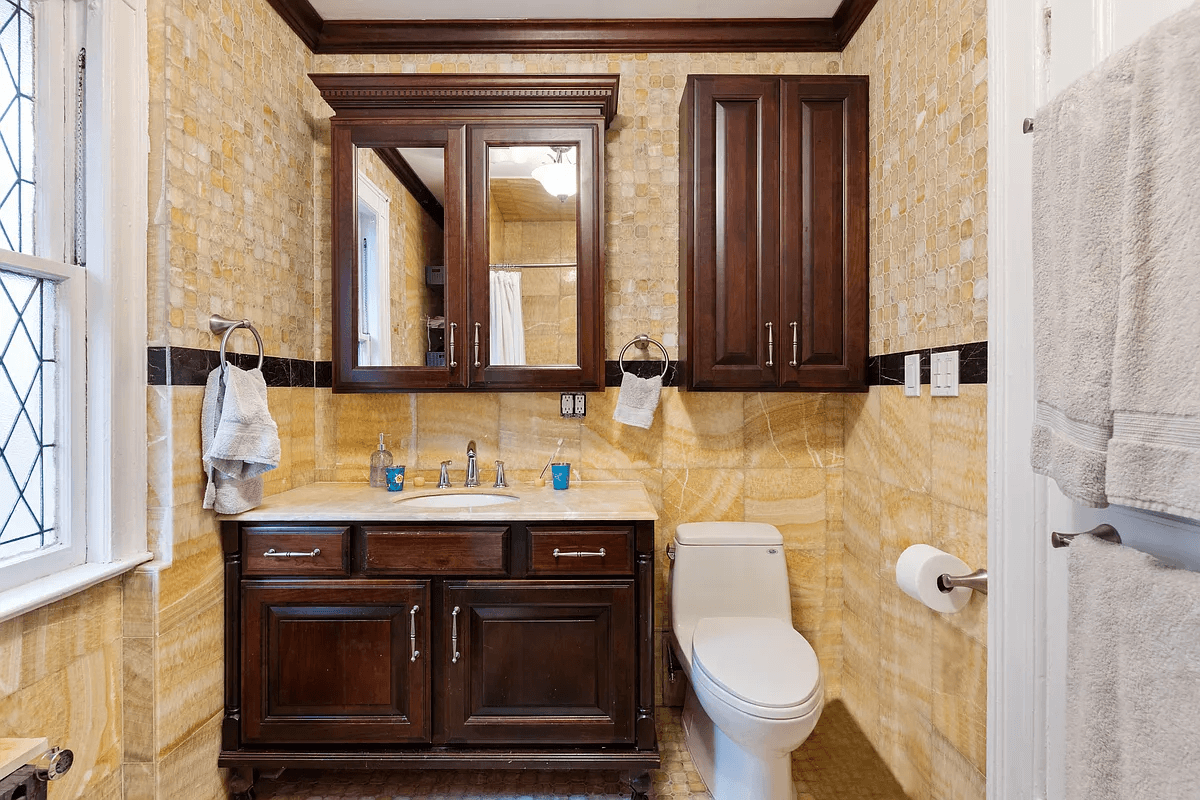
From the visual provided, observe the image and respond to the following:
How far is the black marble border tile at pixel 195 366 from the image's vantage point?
160 cm

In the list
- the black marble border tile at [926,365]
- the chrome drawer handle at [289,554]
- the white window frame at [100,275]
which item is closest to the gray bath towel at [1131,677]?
the black marble border tile at [926,365]

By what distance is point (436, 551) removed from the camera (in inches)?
72.3

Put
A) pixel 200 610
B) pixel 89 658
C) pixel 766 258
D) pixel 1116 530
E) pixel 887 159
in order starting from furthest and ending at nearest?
1. pixel 766 258
2. pixel 887 159
3. pixel 200 610
4. pixel 89 658
5. pixel 1116 530

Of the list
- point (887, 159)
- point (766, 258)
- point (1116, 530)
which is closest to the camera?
point (1116, 530)

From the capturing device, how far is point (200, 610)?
1.73m

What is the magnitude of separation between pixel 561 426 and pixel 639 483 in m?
0.38

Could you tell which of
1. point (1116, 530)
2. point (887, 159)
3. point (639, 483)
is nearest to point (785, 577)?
point (639, 483)

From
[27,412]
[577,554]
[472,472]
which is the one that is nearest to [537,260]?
[472,472]

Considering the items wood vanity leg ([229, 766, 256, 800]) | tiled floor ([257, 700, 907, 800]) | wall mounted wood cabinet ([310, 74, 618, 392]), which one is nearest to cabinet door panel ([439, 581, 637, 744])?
tiled floor ([257, 700, 907, 800])

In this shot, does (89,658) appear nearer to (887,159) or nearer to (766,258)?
(766,258)

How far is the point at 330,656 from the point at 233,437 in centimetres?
71

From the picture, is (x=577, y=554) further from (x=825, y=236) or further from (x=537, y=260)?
(x=825, y=236)

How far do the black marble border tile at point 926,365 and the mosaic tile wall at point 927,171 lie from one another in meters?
0.02

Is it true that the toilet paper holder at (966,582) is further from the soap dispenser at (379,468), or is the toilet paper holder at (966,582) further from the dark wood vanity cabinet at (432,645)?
Result: the soap dispenser at (379,468)
